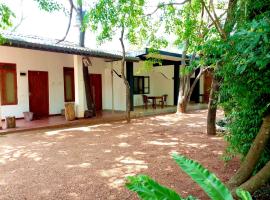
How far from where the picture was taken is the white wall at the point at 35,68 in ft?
35.1

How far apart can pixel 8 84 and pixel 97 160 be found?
22.3 ft

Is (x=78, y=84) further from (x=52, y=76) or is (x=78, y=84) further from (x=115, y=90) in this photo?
Result: (x=115, y=90)

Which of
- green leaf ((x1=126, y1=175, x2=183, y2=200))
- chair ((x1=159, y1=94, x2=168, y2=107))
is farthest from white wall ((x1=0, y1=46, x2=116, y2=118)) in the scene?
green leaf ((x1=126, y1=175, x2=183, y2=200))

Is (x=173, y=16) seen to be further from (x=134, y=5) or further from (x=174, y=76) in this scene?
(x=174, y=76)

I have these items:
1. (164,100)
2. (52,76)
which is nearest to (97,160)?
(52,76)

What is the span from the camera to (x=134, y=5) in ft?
23.7

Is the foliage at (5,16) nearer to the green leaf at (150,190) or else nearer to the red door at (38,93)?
the green leaf at (150,190)

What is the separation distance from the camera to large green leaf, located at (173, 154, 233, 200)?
1408 millimetres

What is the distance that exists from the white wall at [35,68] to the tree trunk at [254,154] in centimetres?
943

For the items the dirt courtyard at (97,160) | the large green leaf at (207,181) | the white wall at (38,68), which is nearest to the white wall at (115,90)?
the white wall at (38,68)

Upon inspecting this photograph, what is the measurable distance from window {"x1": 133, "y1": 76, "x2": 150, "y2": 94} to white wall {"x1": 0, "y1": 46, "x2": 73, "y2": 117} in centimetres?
479

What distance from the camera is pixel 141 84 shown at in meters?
16.9

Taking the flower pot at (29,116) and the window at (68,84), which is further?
the window at (68,84)

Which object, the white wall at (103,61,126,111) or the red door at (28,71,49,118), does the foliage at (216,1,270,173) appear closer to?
the red door at (28,71,49,118)
